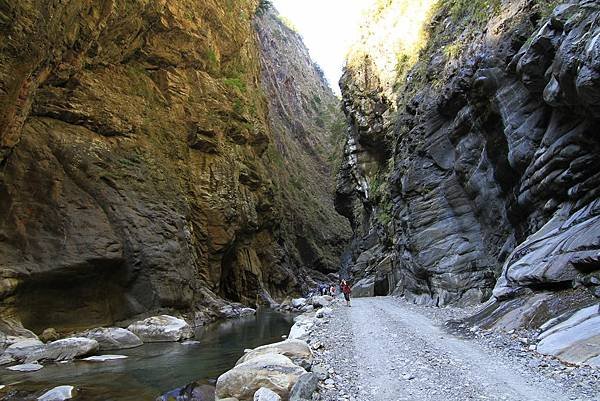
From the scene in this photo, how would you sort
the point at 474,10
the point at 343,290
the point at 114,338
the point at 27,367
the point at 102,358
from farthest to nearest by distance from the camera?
the point at 343,290
the point at 474,10
the point at 114,338
the point at 102,358
the point at 27,367

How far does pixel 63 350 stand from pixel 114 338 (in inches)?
110

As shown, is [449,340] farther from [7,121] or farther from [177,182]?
[177,182]

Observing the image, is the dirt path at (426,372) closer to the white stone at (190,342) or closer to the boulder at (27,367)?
the white stone at (190,342)

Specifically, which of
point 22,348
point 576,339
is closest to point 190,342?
point 22,348

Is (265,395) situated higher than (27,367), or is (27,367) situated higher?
(27,367)

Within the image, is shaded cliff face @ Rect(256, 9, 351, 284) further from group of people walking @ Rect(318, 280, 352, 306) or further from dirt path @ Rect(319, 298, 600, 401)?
dirt path @ Rect(319, 298, 600, 401)

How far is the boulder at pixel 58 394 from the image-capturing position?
838 cm

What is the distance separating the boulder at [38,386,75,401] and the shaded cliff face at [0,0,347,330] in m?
8.91

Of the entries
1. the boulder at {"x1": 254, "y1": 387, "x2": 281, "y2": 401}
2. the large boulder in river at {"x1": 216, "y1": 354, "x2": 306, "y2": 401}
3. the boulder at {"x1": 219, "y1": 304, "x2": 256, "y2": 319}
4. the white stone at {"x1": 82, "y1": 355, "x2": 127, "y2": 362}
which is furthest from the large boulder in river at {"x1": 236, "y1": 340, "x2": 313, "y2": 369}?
the boulder at {"x1": 219, "y1": 304, "x2": 256, "y2": 319}

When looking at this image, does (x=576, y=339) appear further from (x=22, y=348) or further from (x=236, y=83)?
(x=236, y=83)

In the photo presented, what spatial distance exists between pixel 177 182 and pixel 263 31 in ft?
207

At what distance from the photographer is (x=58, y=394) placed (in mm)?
8539

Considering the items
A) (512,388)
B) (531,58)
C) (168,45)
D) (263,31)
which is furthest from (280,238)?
(263,31)

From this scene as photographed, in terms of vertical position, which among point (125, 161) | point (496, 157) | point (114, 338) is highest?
point (125, 161)
